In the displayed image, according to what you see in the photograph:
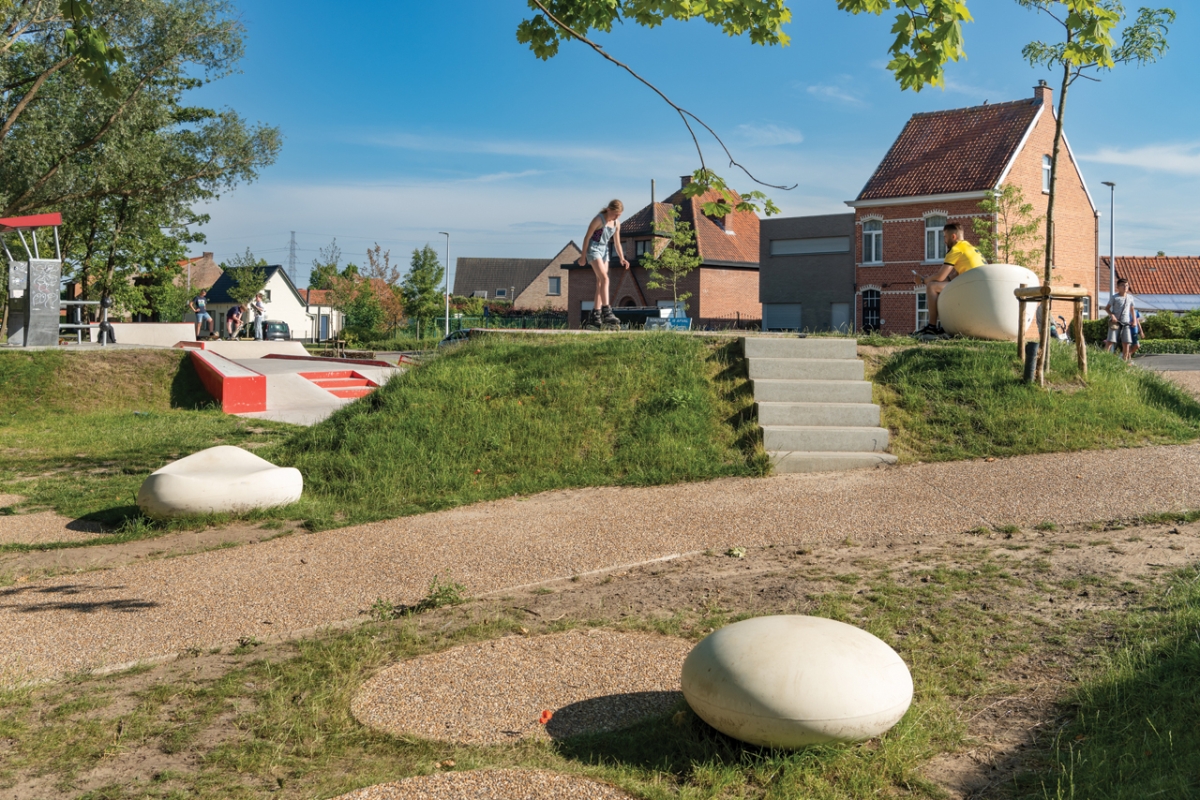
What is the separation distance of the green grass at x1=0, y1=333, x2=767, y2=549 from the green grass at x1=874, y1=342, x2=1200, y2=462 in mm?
1762

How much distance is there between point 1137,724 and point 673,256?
47.0 m

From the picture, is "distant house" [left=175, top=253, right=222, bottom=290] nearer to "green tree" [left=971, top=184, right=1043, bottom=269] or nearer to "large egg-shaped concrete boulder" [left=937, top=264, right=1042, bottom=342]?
"green tree" [left=971, top=184, right=1043, bottom=269]

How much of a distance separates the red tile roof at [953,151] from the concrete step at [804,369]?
33.0 meters

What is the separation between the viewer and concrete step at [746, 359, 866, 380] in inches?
423

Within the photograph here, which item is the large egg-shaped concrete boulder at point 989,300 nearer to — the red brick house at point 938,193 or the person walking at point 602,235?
the person walking at point 602,235

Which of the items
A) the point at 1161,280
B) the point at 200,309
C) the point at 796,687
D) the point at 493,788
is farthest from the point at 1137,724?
the point at 1161,280

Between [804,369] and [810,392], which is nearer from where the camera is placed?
[810,392]

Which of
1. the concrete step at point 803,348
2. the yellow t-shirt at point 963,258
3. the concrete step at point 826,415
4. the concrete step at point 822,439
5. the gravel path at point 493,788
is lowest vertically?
the gravel path at point 493,788

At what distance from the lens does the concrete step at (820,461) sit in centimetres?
925

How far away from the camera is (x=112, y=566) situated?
6.78m

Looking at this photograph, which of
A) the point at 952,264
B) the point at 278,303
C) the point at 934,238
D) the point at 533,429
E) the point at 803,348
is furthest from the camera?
the point at 278,303

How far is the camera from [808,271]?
154ft

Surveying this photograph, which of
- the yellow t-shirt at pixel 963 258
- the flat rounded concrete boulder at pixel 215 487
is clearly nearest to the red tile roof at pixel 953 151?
the yellow t-shirt at pixel 963 258

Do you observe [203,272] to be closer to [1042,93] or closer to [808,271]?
[808,271]
